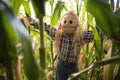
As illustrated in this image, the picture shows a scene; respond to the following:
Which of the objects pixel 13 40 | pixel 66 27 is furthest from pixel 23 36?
pixel 66 27

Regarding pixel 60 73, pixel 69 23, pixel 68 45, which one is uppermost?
pixel 69 23

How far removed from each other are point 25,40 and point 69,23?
1002 mm

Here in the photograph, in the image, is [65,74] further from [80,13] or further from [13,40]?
[13,40]

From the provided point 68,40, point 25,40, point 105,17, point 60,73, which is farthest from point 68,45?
point 25,40

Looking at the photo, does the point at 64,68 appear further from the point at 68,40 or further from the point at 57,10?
the point at 57,10

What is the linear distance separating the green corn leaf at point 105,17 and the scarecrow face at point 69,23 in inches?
30.2

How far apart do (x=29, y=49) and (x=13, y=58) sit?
48mm

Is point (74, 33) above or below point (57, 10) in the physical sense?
below

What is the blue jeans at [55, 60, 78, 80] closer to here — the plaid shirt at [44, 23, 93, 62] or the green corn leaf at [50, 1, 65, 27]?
the plaid shirt at [44, 23, 93, 62]

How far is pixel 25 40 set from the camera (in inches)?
9.7

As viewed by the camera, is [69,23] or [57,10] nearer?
[57,10]

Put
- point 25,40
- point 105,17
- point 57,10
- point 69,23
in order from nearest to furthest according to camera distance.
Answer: point 25,40
point 105,17
point 57,10
point 69,23

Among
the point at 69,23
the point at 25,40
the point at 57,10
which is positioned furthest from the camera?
the point at 69,23

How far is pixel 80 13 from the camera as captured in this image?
1444 millimetres
